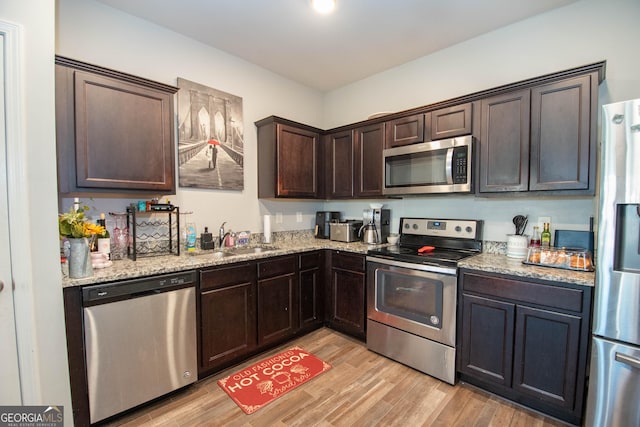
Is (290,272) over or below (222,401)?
over

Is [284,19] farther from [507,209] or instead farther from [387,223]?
[507,209]

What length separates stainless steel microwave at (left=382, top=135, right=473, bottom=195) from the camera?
7.57ft

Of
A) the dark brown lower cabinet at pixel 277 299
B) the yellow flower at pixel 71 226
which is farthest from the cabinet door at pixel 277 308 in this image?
→ the yellow flower at pixel 71 226

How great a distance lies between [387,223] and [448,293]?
47.7 inches

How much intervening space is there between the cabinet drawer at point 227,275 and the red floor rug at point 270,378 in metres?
0.73

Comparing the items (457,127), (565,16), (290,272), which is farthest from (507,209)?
(290,272)

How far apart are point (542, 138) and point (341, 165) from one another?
1.85 meters

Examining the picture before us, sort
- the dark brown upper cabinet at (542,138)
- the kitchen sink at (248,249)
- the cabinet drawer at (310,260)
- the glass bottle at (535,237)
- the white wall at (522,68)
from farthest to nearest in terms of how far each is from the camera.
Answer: the cabinet drawer at (310,260), the kitchen sink at (248,249), the glass bottle at (535,237), the white wall at (522,68), the dark brown upper cabinet at (542,138)

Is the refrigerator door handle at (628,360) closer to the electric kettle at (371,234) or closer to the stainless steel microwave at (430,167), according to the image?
the stainless steel microwave at (430,167)

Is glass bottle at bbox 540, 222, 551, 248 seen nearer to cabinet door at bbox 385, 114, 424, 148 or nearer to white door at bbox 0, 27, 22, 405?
cabinet door at bbox 385, 114, 424, 148

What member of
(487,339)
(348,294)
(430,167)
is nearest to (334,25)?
(430,167)

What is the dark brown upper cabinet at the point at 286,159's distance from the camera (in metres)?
2.97

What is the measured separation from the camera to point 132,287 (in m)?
1.74

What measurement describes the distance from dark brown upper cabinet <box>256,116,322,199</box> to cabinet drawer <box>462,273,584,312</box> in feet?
6.19
